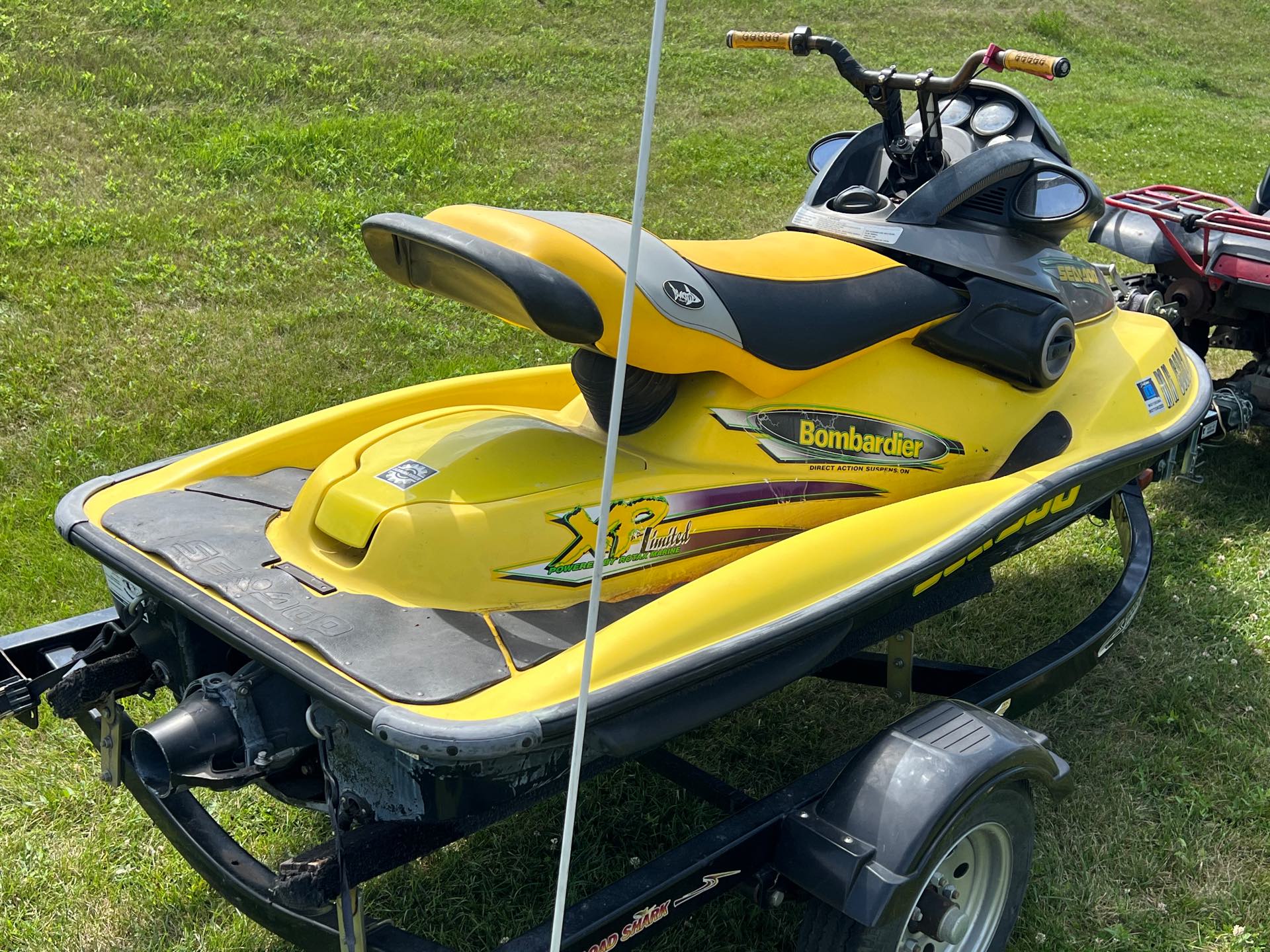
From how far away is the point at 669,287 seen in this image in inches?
97.0

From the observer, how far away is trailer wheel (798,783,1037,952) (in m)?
2.38

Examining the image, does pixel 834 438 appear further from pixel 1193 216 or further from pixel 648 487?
pixel 1193 216

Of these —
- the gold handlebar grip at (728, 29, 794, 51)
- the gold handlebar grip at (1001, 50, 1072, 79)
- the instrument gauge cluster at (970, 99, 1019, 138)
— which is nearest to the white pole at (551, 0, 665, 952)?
the gold handlebar grip at (1001, 50, 1072, 79)

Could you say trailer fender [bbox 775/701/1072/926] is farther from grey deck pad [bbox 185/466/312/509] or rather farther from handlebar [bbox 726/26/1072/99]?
handlebar [bbox 726/26/1072/99]

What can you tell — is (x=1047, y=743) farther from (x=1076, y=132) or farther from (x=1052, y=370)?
(x=1076, y=132)

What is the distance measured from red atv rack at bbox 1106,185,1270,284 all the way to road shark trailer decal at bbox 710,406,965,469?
2.23 meters

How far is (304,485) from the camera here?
8.73 ft

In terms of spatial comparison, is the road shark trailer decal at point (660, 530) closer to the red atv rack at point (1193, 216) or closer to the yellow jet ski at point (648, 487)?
the yellow jet ski at point (648, 487)

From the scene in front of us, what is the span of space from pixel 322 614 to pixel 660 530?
76 cm

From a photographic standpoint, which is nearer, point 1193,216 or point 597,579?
point 597,579

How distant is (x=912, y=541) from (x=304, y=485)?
4.56ft

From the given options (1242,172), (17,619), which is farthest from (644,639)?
(1242,172)

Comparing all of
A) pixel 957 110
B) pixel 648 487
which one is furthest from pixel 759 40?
pixel 648 487

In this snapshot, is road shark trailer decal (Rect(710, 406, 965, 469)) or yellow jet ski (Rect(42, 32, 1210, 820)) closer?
yellow jet ski (Rect(42, 32, 1210, 820))
